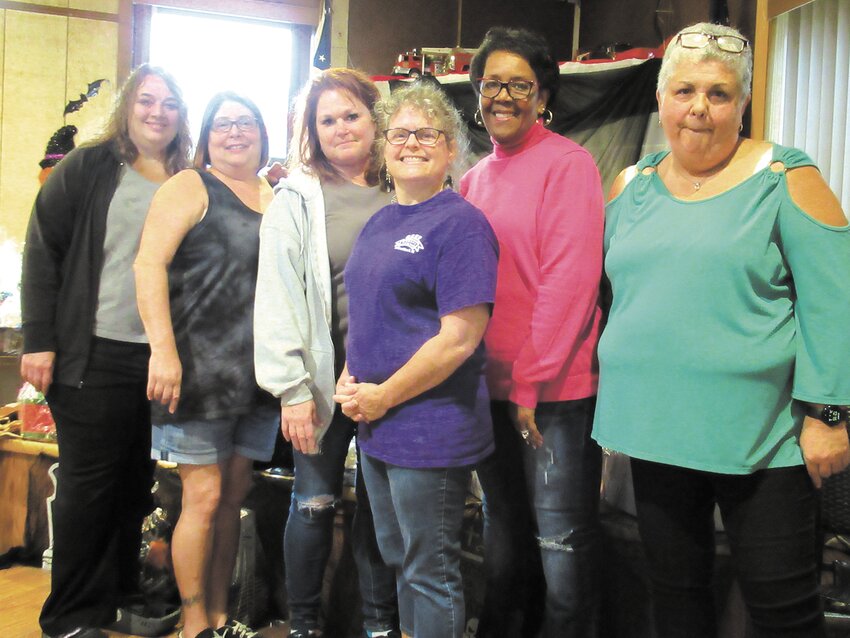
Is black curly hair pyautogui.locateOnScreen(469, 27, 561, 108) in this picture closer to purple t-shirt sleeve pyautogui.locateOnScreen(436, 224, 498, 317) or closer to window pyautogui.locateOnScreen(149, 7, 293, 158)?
purple t-shirt sleeve pyautogui.locateOnScreen(436, 224, 498, 317)

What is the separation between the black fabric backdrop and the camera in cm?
339

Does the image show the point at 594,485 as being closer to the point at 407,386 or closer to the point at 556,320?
the point at 556,320

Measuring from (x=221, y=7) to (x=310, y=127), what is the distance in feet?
11.0

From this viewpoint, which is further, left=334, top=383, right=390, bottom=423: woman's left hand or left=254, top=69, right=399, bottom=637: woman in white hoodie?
left=254, top=69, right=399, bottom=637: woman in white hoodie

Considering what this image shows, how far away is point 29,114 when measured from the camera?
174 inches

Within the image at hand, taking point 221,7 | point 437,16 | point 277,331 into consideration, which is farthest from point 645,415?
point 221,7

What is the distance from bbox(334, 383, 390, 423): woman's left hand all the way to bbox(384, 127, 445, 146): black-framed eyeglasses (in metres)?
0.49

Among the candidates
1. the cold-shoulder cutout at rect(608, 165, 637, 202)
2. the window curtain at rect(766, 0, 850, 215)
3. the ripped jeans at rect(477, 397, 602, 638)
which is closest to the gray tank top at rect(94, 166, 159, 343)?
the ripped jeans at rect(477, 397, 602, 638)

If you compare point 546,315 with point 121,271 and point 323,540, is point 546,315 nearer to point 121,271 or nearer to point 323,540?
point 323,540

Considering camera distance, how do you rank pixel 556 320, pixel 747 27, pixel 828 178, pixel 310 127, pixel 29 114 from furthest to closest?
pixel 29 114 < pixel 747 27 < pixel 828 178 < pixel 310 127 < pixel 556 320

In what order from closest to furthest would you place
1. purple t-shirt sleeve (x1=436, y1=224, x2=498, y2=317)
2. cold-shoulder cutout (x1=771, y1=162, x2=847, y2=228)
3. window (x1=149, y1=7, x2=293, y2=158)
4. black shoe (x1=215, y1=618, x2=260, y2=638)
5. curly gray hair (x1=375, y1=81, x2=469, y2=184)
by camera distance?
cold-shoulder cutout (x1=771, y1=162, x2=847, y2=228) → purple t-shirt sleeve (x1=436, y1=224, x2=498, y2=317) → curly gray hair (x1=375, y1=81, x2=469, y2=184) → black shoe (x1=215, y1=618, x2=260, y2=638) → window (x1=149, y1=7, x2=293, y2=158)

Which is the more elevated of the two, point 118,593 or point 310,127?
point 310,127

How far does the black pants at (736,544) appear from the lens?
1233 mm

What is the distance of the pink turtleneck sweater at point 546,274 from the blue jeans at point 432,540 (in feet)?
0.88
